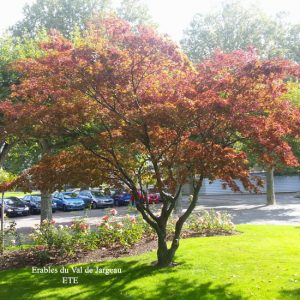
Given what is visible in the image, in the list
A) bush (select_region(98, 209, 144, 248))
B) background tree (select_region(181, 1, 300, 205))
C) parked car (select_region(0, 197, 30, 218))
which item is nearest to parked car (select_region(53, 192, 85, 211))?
parked car (select_region(0, 197, 30, 218))

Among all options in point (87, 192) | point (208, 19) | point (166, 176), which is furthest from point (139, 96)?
point (208, 19)

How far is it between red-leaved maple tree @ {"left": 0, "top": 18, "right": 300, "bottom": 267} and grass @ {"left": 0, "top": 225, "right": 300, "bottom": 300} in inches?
69.0

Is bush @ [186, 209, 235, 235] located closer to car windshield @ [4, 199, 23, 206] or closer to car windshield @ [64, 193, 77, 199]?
car windshield @ [4, 199, 23, 206]

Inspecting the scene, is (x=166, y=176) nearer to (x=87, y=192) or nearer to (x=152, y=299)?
(x=152, y=299)

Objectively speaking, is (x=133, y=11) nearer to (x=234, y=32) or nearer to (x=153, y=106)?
(x=234, y=32)

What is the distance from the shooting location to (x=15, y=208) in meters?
25.2

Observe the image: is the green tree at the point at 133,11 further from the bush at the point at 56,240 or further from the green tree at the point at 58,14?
the bush at the point at 56,240

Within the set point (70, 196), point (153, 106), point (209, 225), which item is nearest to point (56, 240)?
point (153, 106)

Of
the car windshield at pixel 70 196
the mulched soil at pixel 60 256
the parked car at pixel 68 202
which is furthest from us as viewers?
the car windshield at pixel 70 196

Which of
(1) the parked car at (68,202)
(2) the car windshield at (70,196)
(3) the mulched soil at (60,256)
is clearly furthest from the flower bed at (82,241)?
(2) the car windshield at (70,196)

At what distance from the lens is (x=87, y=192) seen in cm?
3150

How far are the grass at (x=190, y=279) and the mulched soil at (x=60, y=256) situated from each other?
562 millimetres

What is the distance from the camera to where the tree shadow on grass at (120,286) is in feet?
22.7

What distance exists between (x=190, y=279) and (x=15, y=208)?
19.8 m
